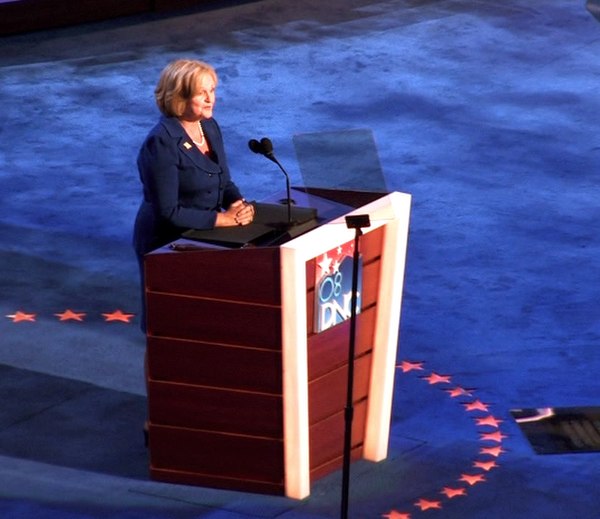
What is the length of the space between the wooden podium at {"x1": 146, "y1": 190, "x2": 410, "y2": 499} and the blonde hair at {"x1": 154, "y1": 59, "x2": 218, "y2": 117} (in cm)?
52

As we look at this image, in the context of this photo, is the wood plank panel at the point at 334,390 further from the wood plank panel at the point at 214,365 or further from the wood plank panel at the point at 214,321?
the wood plank panel at the point at 214,321

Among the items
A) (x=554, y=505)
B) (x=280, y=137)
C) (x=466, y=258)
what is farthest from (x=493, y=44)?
(x=554, y=505)

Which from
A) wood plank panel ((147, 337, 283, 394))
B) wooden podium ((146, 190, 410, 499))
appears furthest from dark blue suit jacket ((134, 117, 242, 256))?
wood plank panel ((147, 337, 283, 394))

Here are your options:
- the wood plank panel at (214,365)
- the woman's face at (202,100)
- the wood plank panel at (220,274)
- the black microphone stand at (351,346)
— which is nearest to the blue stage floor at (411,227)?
the wood plank panel at (214,365)

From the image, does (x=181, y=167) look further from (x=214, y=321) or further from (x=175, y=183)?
(x=214, y=321)

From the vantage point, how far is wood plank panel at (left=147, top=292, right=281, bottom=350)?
530cm

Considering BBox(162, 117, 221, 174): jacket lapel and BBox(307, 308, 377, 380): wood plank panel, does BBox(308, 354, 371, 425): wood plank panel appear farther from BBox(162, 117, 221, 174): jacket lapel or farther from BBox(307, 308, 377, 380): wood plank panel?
BBox(162, 117, 221, 174): jacket lapel

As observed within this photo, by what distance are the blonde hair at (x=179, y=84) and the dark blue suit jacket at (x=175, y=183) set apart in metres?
0.06

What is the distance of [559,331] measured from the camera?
7137 mm

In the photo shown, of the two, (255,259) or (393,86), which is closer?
(255,259)

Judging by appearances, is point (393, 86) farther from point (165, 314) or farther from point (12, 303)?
A: point (165, 314)

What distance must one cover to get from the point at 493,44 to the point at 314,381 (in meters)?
7.23

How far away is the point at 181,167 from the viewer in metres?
5.59

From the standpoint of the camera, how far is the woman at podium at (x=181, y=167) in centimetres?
548
